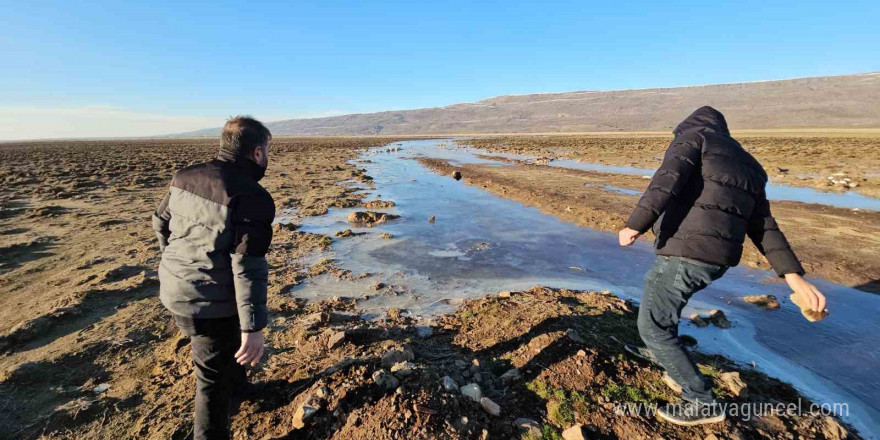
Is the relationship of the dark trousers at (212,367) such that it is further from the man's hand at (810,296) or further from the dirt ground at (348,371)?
the man's hand at (810,296)

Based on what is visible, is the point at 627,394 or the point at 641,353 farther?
the point at 641,353

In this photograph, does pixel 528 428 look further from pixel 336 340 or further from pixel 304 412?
pixel 336 340

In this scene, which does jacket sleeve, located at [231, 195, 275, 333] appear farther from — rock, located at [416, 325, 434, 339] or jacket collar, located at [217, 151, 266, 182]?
rock, located at [416, 325, 434, 339]

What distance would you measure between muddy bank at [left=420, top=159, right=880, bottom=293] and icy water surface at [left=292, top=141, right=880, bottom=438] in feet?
2.21

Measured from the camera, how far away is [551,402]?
2881 millimetres

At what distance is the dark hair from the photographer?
7.31ft

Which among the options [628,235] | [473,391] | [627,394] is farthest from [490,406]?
[628,235]

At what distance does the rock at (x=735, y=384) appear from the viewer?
2.97 metres

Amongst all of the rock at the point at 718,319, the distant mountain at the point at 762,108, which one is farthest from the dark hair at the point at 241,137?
the distant mountain at the point at 762,108

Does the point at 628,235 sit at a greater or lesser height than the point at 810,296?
greater

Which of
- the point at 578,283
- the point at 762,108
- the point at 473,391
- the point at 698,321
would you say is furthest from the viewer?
the point at 762,108

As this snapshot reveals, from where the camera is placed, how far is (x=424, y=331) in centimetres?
414

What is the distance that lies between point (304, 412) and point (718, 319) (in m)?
4.65

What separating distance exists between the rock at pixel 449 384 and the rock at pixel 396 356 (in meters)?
0.43
